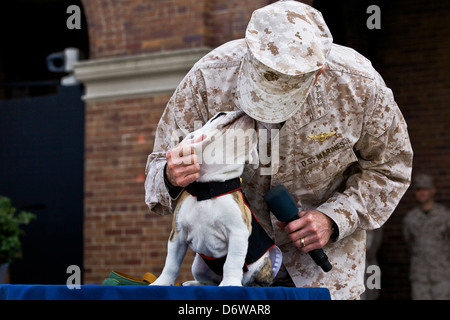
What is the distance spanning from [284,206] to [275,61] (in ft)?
1.71

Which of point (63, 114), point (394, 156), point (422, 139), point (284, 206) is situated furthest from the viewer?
point (422, 139)

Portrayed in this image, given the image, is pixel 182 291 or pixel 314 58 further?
pixel 314 58

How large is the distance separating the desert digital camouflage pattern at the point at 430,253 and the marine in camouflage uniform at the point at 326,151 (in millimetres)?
6239

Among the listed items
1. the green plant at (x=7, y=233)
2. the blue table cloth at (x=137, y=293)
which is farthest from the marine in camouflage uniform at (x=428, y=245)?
the blue table cloth at (x=137, y=293)

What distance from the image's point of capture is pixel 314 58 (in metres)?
2.12

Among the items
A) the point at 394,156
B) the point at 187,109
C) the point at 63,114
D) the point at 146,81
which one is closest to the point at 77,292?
the point at 187,109

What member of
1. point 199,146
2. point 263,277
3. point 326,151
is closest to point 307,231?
point 263,277

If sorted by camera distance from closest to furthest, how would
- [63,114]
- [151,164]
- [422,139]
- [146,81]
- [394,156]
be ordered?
[151,164], [394,156], [146,81], [63,114], [422,139]

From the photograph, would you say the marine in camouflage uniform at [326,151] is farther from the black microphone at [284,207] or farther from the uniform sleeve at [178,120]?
the black microphone at [284,207]

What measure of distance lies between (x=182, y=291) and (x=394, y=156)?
1244 mm

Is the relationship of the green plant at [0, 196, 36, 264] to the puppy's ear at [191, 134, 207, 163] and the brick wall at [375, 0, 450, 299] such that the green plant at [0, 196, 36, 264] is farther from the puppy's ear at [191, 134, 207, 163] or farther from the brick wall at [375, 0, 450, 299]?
the puppy's ear at [191, 134, 207, 163]
